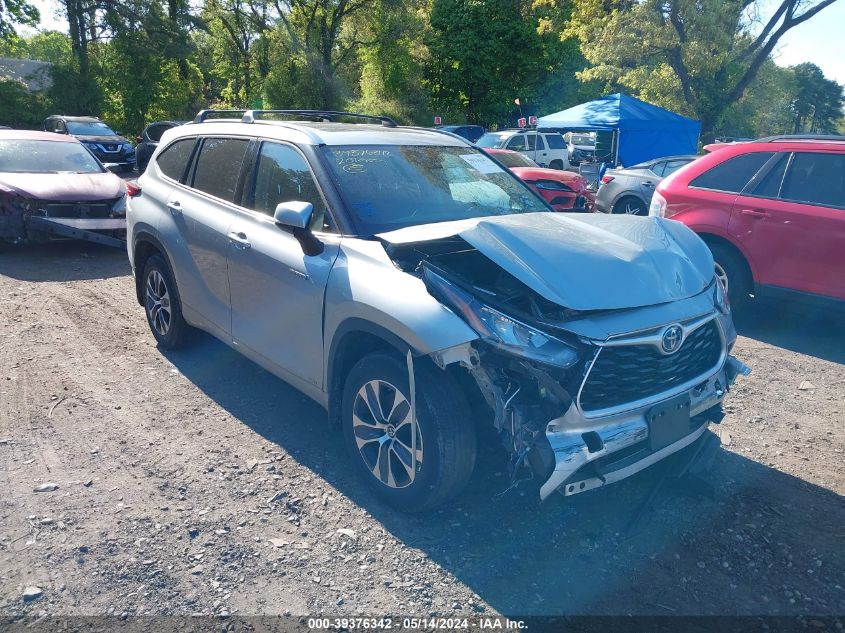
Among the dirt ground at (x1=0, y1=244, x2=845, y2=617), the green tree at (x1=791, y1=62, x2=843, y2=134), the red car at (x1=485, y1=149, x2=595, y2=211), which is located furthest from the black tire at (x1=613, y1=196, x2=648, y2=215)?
the green tree at (x1=791, y1=62, x2=843, y2=134)

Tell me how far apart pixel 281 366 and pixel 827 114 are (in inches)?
3283

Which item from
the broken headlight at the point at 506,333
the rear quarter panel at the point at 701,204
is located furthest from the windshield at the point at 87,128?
the broken headlight at the point at 506,333

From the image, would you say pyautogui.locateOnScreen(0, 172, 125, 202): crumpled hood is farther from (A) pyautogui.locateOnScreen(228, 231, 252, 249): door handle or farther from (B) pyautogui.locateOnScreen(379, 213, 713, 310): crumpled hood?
(B) pyautogui.locateOnScreen(379, 213, 713, 310): crumpled hood

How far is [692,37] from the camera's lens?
22.4m

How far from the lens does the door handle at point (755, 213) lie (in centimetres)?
627

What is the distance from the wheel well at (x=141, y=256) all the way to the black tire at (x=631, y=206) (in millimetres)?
8285

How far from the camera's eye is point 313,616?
9.10 feet

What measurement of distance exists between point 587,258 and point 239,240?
7.00 feet

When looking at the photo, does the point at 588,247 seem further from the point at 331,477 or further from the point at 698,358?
the point at 331,477

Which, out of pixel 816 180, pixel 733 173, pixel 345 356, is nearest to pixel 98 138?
pixel 733 173

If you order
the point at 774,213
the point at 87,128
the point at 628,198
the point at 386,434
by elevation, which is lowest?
the point at 386,434

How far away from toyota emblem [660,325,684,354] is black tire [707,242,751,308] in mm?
3704

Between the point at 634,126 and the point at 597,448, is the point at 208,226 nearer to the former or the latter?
the point at 597,448

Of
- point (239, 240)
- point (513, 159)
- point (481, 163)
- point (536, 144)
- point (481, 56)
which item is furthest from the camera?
point (481, 56)
